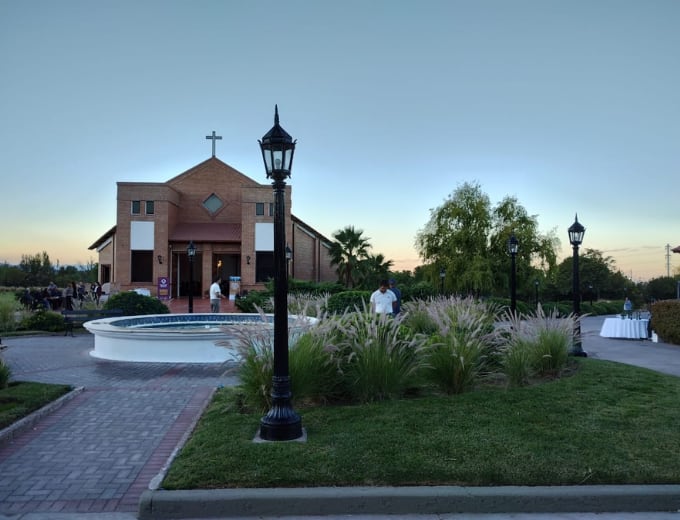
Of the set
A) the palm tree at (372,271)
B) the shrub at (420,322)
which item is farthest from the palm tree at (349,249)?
the shrub at (420,322)

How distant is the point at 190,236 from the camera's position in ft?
121

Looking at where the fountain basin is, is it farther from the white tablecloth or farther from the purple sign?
the purple sign

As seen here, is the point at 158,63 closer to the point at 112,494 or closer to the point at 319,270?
the point at 112,494

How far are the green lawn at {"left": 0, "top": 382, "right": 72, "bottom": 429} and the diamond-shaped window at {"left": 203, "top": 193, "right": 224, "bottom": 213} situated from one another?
33.1 metres

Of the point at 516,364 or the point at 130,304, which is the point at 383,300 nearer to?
the point at 516,364

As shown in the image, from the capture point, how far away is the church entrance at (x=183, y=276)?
1503 inches

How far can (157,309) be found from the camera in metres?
19.4

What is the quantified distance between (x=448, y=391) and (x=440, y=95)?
13971 millimetres

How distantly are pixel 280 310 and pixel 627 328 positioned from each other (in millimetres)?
17918

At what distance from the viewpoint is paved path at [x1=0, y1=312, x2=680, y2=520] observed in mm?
4180

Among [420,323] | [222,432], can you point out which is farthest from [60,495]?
[420,323]

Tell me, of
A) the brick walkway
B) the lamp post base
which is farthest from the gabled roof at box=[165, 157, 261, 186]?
the lamp post base

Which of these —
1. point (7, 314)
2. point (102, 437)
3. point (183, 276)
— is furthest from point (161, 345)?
point (183, 276)

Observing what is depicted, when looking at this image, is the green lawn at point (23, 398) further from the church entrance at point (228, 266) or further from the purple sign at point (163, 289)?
the church entrance at point (228, 266)
